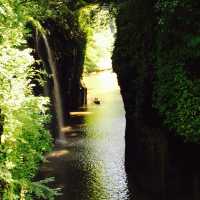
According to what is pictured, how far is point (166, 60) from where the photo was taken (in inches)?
728

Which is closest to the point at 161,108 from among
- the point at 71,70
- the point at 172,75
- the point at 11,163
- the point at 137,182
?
the point at 172,75

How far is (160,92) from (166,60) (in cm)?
126

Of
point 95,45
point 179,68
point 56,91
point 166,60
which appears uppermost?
point 95,45

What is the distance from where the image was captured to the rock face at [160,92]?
56.8 feet

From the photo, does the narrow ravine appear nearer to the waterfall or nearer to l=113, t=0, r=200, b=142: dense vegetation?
the waterfall

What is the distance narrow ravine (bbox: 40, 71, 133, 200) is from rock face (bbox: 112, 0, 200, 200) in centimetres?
108

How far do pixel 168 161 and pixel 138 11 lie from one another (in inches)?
255

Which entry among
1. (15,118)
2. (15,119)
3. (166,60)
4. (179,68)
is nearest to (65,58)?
(166,60)

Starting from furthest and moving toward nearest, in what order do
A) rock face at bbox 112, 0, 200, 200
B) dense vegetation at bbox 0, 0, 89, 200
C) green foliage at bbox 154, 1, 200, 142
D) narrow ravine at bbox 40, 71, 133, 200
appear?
narrow ravine at bbox 40, 71, 133, 200 < rock face at bbox 112, 0, 200, 200 < green foliage at bbox 154, 1, 200, 142 < dense vegetation at bbox 0, 0, 89, 200

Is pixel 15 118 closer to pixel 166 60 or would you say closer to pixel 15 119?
pixel 15 119

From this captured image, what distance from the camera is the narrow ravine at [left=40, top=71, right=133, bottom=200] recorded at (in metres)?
20.6

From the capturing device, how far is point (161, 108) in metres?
18.7

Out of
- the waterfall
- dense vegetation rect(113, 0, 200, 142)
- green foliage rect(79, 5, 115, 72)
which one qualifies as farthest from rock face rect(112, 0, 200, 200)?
green foliage rect(79, 5, 115, 72)

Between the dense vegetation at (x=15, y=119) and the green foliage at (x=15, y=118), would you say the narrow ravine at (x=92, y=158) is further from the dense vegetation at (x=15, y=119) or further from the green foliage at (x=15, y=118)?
the green foliage at (x=15, y=118)
